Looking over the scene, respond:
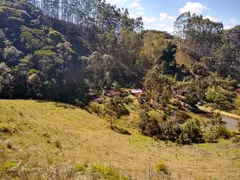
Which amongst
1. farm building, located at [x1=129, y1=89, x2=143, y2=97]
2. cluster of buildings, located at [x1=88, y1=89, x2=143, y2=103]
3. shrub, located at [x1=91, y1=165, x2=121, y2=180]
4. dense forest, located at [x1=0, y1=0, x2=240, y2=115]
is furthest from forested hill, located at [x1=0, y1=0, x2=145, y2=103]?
shrub, located at [x1=91, y1=165, x2=121, y2=180]

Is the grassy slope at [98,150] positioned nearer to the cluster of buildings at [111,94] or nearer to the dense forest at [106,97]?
the dense forest at [106,97]

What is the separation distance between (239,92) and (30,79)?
6679 cm

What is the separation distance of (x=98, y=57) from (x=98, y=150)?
167ft

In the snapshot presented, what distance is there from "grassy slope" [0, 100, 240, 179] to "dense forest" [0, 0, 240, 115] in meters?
16.8

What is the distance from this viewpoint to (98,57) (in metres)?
71.9

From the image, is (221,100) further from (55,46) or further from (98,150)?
(55,46)

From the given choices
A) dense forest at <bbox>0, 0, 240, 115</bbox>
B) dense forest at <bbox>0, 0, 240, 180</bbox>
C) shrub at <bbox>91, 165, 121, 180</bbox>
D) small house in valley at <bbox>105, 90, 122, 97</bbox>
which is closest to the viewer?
shrub at <bbox>91, 165, 121, 180</bbox>

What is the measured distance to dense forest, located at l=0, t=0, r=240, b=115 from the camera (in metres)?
58.6

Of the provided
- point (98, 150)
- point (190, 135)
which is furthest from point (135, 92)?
point (98, 150)

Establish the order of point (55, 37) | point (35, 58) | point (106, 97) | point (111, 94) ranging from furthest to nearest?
1. point (55, 37)
2. point (35, 58)
3. point (111, 94)
4. point (106, 97)

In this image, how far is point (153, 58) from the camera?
91.3 m

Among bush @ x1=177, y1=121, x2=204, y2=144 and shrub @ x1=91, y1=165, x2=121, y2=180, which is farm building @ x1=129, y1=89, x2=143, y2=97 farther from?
shrub @ x1=91, y1=165, x2=121, y2=180

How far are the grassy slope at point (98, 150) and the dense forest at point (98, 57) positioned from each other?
1681 centimetres

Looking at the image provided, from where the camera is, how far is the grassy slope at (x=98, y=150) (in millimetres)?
16469
